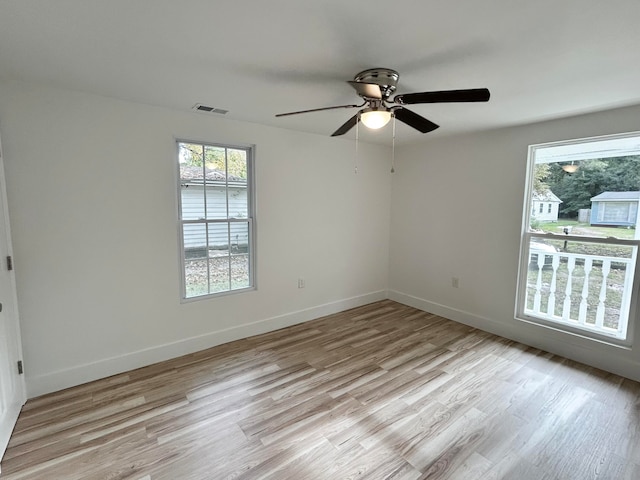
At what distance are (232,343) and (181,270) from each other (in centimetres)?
96

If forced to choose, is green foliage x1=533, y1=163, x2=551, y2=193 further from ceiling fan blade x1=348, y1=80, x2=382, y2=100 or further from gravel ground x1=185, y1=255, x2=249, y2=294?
gravel ground x1=185, y1=255, x2=249, y2=294

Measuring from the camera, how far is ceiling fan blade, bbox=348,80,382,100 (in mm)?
1746

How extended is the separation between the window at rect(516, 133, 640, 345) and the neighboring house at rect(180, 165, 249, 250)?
10.1ft

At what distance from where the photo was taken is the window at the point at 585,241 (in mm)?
2736

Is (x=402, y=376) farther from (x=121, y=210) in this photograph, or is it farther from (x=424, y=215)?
(x=121, y=210)

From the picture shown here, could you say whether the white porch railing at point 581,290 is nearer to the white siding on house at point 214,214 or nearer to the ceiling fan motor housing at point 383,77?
the ceiling fan motor housing at point 383,77

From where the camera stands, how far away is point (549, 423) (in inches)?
83.7

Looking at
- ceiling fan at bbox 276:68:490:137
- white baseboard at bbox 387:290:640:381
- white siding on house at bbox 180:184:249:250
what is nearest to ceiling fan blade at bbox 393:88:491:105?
ceiling fan at bbox 276:68:490:137

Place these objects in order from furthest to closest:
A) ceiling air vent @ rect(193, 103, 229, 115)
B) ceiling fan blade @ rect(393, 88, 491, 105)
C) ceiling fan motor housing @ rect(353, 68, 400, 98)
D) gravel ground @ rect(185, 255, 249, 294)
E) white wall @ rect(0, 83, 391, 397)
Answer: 1. gravel ground @ rect(185, 255, 249, 294)
2. ceiling air vent @ rect(193, 103, 229, 115)
3. white wall @ rect(0, 83, 391, 397)
4. ceiling fan motor housing @ rect(353, 68, 400, 98)
5. ceiling fan blade @ rect(393, 88, 491, 105)

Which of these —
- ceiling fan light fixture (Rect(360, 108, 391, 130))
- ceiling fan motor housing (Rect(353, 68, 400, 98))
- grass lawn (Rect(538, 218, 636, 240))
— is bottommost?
grass lawn (Rect(538, 218, 636, 240))

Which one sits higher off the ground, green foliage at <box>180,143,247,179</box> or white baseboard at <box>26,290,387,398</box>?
green foliage at <box>180,143,247,179</box>

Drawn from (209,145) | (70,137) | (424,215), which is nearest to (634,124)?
(424,215)

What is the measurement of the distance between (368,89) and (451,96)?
0.46 metres

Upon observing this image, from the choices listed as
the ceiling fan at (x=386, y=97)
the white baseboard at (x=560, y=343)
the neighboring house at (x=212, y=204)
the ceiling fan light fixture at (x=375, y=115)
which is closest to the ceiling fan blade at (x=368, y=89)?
the ceiling fan at (x=386, y=97)
